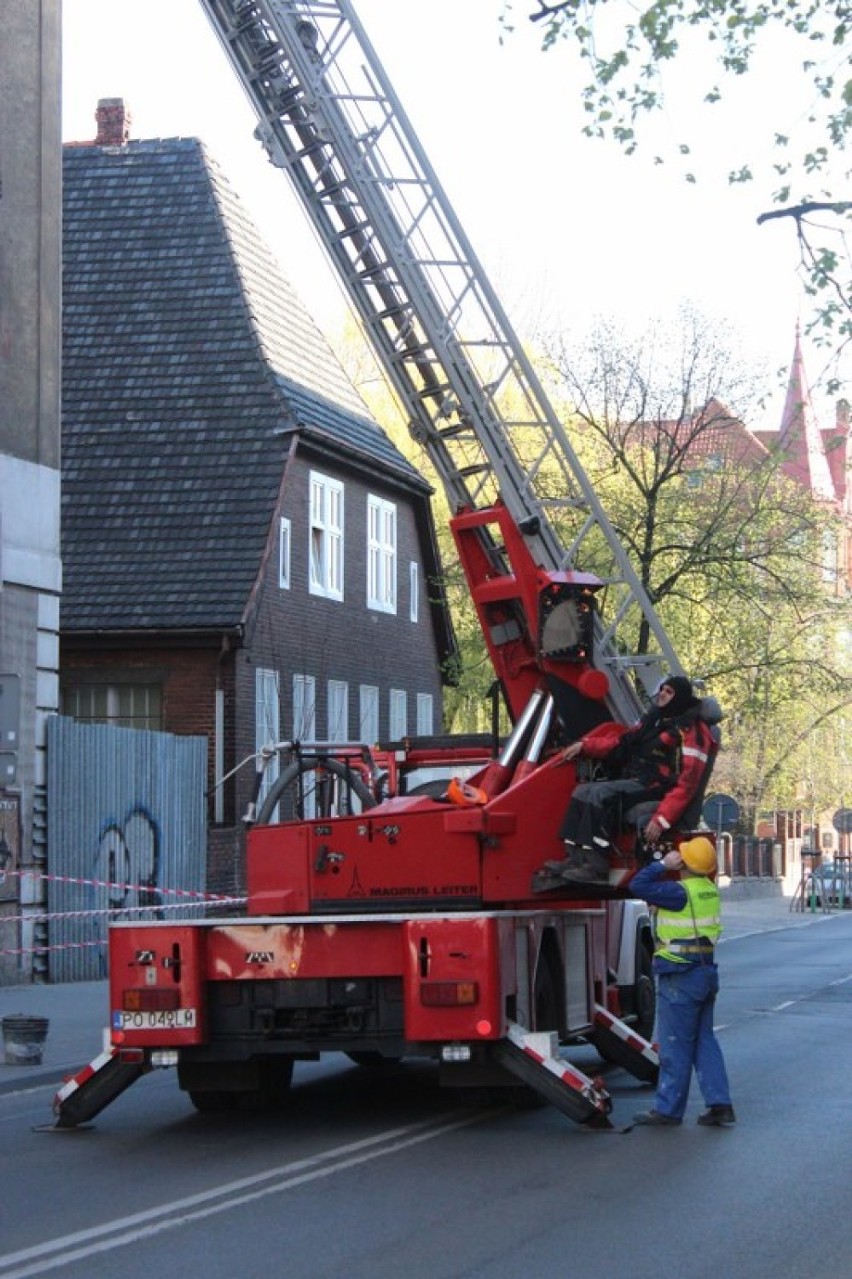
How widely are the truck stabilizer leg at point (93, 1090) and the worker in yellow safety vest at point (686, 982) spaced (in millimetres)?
3003

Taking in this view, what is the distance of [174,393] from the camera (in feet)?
107

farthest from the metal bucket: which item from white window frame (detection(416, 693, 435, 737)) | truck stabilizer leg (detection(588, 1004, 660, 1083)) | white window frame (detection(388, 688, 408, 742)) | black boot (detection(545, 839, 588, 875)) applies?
white window frame (detection(416, 693, 435, 737))

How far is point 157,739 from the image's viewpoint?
26016 millimetres

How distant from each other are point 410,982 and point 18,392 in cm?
1252

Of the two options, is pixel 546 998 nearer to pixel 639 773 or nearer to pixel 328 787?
pixel 639 773

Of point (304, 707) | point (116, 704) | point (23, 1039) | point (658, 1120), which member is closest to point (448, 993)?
point (658, 1120)

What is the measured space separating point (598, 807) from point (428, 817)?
1.03m

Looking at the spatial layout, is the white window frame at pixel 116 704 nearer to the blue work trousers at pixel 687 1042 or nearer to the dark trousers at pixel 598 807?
the dark trousers at pixel 598 807

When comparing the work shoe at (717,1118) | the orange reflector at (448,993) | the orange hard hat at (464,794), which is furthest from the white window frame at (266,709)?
the orange reflector at (448,993)

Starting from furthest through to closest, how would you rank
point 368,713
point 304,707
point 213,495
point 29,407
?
point 368,713 < point 304,707 < point 213,495 < point 29,407

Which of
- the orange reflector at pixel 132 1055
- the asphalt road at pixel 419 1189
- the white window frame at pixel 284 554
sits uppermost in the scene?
the white window frame at pixel 284 554

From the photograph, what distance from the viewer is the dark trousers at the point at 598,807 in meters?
12.5

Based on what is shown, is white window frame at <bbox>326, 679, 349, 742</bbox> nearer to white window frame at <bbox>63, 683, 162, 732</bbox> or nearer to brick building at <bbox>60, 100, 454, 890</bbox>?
brick building at <bbox>60, 100, 454, 890</bbox>

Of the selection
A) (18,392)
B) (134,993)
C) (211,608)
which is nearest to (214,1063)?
(134,993)
